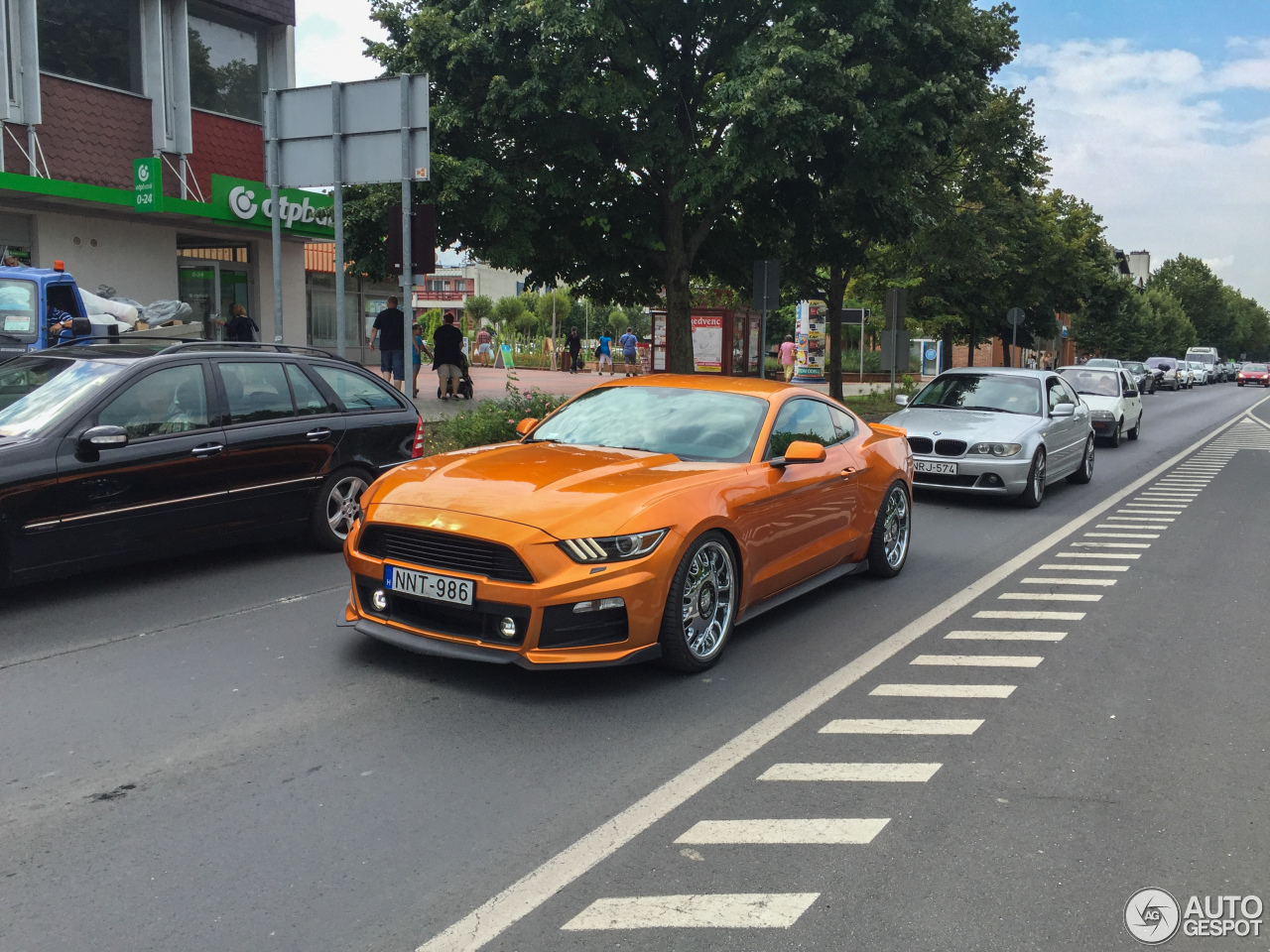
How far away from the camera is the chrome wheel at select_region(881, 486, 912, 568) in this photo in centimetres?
799

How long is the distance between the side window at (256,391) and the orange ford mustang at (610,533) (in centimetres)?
207

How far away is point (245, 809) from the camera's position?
153 inches

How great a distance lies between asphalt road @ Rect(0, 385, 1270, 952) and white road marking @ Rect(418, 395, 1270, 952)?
0.6 inches

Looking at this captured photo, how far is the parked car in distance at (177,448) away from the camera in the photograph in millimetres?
6410

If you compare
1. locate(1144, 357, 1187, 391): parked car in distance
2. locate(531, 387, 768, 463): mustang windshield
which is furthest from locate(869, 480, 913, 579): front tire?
locate(1144, 357, 1187, 391): parked car in distance

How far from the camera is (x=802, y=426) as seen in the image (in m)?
6.98

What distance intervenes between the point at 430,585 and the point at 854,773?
2.05 meters

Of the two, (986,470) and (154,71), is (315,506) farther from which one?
(154,71)

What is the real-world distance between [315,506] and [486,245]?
12075 mm

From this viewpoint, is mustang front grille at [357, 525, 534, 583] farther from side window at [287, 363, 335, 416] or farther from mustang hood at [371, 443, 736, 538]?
side window at [287, 363, 335, 416]

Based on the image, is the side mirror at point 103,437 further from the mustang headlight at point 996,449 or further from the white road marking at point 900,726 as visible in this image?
the mustang headlight at point 996,449

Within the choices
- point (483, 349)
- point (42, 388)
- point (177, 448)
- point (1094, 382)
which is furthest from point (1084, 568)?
point (483, 349)

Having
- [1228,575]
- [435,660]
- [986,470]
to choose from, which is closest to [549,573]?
[435,660]

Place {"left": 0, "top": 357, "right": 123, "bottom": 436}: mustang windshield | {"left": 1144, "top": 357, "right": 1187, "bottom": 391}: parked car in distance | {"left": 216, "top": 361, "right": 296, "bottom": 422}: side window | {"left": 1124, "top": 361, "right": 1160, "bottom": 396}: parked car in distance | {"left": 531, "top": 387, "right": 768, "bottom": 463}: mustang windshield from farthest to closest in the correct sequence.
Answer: {"left": 1144, "top": 357, "right": 1187, "bottom": 391}: parked car in distance < {"left": 1124, "top": 361, "right": 1160, "bottom": 396}: parked car in distance < {"left": 216, "top": 361, "right": 296, "bottom": 422}: side window < {"left": 0, "top": 357, "right": 123, "bottom": 436}: mustang windshield < {"left": 531, "top": 387, "right": 768, "bottom": 463}: mustang windshield
